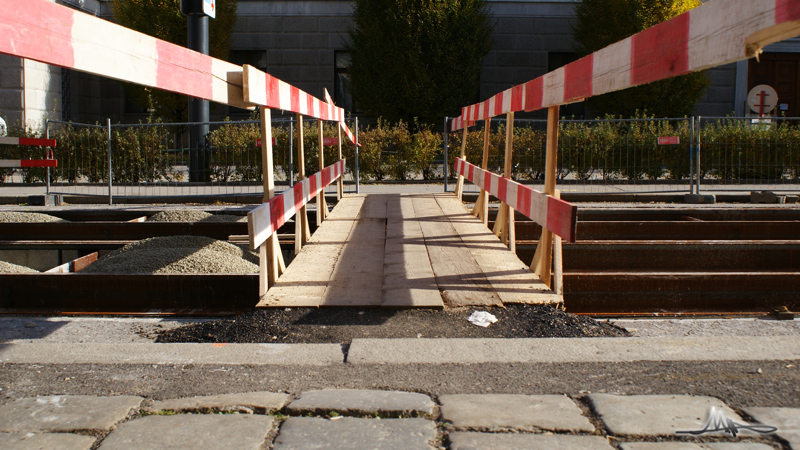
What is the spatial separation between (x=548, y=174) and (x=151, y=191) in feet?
37.4

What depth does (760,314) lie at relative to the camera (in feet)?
17.7

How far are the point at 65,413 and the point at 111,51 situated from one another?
60.8 inches

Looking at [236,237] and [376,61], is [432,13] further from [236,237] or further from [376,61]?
[236,237]

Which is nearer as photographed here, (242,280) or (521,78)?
(242,280)

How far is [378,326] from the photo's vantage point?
13.8 ft

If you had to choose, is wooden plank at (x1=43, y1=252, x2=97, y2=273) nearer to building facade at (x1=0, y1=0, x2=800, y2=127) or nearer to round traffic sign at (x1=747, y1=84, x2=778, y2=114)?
building facade at (x1=0, y1=0, x2=800, y2=127)

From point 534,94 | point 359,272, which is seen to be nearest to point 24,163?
point 359,272

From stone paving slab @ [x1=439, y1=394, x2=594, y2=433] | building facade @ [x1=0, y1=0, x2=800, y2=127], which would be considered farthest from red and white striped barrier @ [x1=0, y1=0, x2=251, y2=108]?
building facade @ [x1=0, y1=0, x2=800, y2=127]

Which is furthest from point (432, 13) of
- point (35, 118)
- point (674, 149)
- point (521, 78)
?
point (35, 118)

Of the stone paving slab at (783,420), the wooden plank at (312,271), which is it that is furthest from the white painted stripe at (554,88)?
the stone paving slab at (783,420)

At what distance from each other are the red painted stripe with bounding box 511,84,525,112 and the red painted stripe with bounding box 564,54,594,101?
1.20 m

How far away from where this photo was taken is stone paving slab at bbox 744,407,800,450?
2.58 m

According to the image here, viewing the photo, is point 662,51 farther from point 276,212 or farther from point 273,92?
point 276,212

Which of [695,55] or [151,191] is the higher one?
[695,55]
